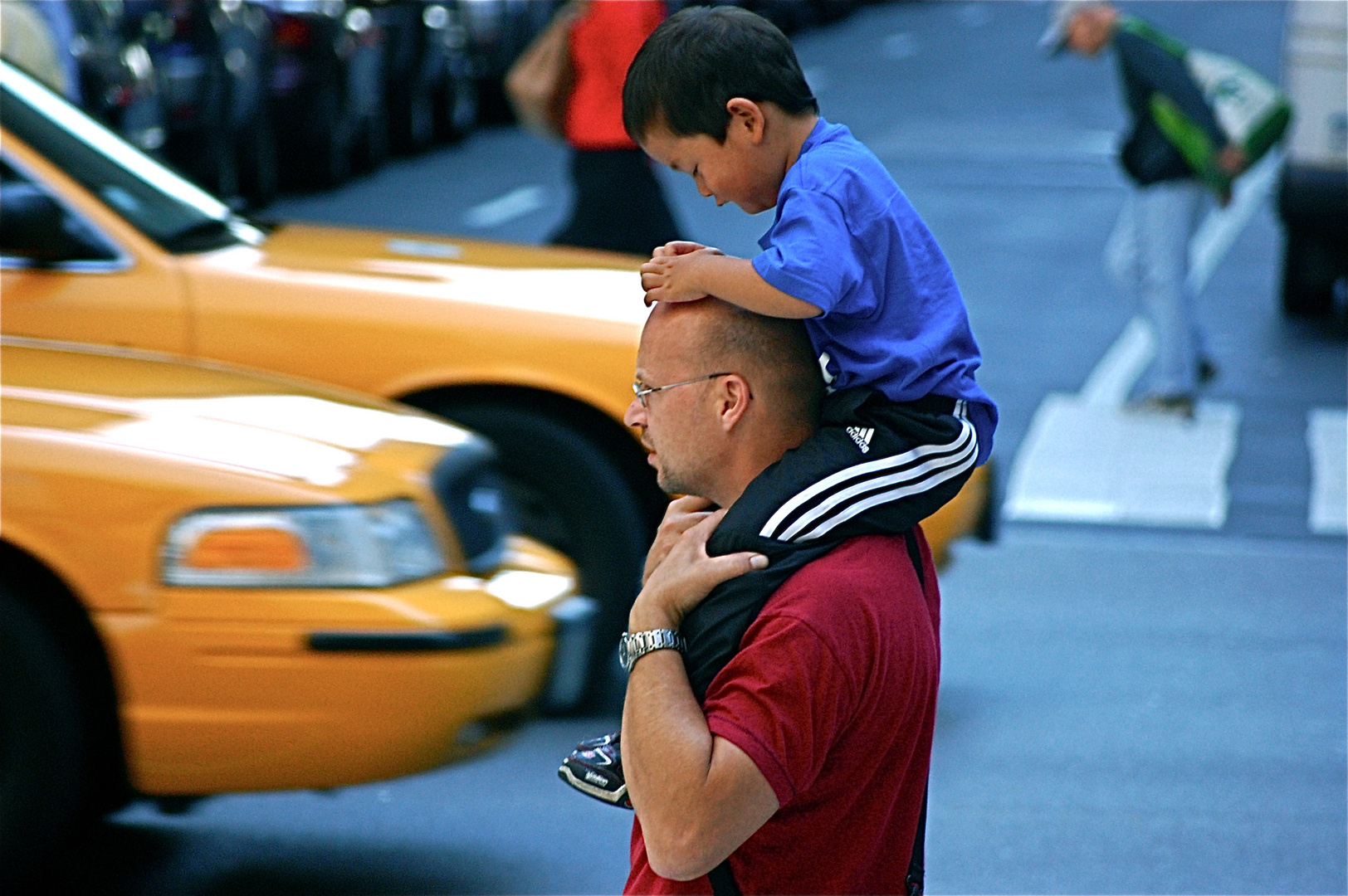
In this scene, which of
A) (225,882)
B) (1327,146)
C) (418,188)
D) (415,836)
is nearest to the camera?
(225,882)

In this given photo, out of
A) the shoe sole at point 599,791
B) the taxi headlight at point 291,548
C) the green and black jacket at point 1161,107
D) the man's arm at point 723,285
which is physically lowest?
the green and black jacket at point 1161,107

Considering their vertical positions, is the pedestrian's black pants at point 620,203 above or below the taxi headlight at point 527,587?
below

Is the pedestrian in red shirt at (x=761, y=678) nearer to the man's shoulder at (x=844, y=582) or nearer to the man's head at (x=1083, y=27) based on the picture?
the man's shoulder at (x=844, y=582)

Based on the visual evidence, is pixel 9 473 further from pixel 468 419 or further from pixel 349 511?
pixel 468 419

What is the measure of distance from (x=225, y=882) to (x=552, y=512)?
1514 millimetres

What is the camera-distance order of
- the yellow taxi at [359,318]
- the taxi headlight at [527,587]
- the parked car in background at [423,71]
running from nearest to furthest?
the taxi headlight at [527,587] < the yellow taxi at [359,318] < the parked car in background at [423,71]

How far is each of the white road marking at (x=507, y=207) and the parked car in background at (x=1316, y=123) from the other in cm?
608

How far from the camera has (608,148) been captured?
24.6 feet

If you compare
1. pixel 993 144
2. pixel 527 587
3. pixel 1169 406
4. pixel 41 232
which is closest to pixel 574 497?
pixel 527 587

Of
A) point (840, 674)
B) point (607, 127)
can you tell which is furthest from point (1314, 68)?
point (840, 674)

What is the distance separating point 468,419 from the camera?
530 centimetres

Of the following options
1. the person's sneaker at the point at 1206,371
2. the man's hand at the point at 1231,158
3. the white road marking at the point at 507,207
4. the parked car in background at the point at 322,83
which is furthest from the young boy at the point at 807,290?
the parked car in background at the point at 322,83

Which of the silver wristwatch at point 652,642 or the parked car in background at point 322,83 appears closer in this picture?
the silver wristwatch at point 652,642

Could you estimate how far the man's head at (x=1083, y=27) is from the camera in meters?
8.84
